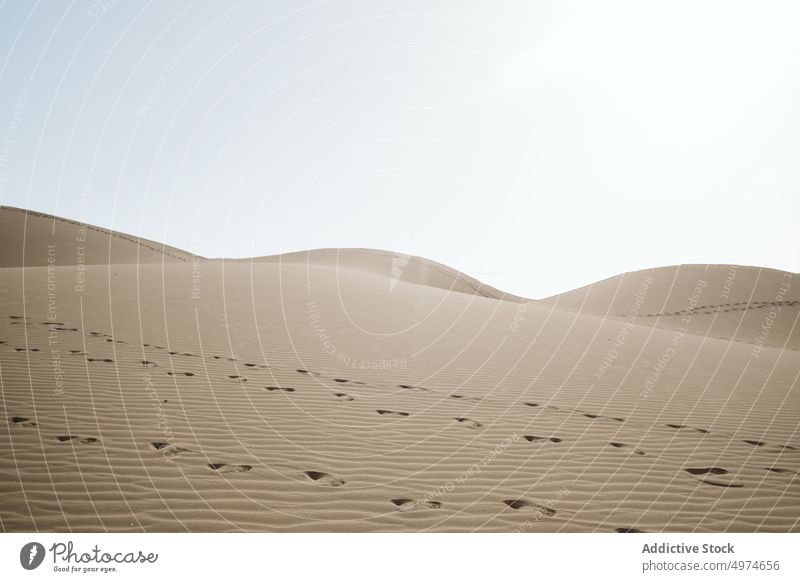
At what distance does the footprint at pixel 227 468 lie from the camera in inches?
208

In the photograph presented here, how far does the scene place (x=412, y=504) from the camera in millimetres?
4898

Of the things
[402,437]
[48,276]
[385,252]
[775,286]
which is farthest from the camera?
[385,252]

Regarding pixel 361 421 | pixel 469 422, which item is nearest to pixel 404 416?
pixel 361 421

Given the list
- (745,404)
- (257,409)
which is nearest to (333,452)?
(257,409)

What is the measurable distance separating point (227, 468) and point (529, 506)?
342 centimetres

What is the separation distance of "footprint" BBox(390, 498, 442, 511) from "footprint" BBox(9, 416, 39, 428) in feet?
16.3

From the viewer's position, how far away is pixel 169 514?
446 cm

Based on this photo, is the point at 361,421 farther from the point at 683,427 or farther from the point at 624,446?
the point at 683,427

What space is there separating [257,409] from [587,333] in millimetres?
15247

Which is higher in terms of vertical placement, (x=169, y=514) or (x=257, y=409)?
(x=257, y=409)
